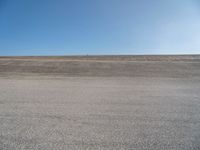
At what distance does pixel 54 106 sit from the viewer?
A: 5.05 meters

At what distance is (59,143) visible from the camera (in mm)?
2926

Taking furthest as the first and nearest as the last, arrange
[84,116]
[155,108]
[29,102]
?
[29,102]
[155,108]
[84,116]

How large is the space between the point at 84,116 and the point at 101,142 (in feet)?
4.34

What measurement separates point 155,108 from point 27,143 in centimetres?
363

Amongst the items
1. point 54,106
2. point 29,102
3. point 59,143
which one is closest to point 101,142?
point 59,143

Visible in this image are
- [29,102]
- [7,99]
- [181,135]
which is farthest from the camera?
[7,99]

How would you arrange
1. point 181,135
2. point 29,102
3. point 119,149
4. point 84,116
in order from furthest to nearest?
point 29,102
point 84,116
point 181,135
point 119,149

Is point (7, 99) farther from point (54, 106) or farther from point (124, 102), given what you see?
point (124, 102)

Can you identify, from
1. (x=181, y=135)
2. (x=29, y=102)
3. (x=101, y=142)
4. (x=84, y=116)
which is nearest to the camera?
(x=101, y=142)

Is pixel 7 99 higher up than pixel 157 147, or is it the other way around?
pixel 7 99

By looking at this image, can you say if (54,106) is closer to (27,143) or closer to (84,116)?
(84,116)

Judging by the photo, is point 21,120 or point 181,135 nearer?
point 181,135

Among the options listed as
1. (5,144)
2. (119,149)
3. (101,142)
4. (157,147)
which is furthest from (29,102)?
(157,147)

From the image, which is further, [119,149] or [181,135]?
[181,135]
